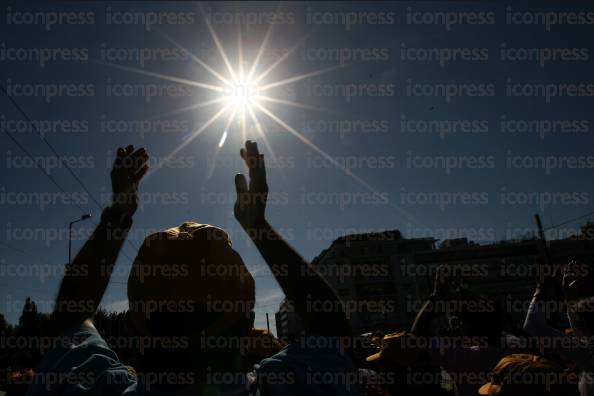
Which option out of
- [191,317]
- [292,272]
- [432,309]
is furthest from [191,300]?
[432,309]

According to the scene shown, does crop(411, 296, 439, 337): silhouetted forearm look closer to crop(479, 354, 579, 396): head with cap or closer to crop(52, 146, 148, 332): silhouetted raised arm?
crop(479, 354, 579, 396): head with cap

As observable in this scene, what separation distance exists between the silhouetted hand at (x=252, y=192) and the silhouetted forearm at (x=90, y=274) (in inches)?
17.3

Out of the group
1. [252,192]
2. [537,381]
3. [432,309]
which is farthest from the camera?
[432,309]

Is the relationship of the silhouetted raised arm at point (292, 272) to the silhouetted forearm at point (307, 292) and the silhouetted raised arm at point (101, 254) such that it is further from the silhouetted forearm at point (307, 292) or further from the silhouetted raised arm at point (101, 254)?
the silhouetted raised arm at point (101, 254)

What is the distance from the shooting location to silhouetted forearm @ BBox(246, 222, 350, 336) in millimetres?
948

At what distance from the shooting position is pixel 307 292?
96 cm

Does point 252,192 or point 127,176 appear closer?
point 252,192

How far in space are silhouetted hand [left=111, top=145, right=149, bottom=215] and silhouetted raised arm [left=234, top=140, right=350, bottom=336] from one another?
45cm

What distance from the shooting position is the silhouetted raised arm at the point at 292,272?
0.95 m

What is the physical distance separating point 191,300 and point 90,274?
38 cm

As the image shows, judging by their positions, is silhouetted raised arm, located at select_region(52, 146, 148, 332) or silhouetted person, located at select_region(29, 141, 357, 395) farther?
silhouetted raised arm, located at select_region(52, 146, 148, 332)

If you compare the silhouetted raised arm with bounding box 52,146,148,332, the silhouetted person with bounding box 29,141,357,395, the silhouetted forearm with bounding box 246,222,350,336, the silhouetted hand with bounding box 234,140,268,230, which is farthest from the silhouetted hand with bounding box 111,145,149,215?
the silhouetted forearm with bounding box 246,222,350,336

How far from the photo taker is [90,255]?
1161mm

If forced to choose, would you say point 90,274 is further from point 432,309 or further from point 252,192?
point 432,309
